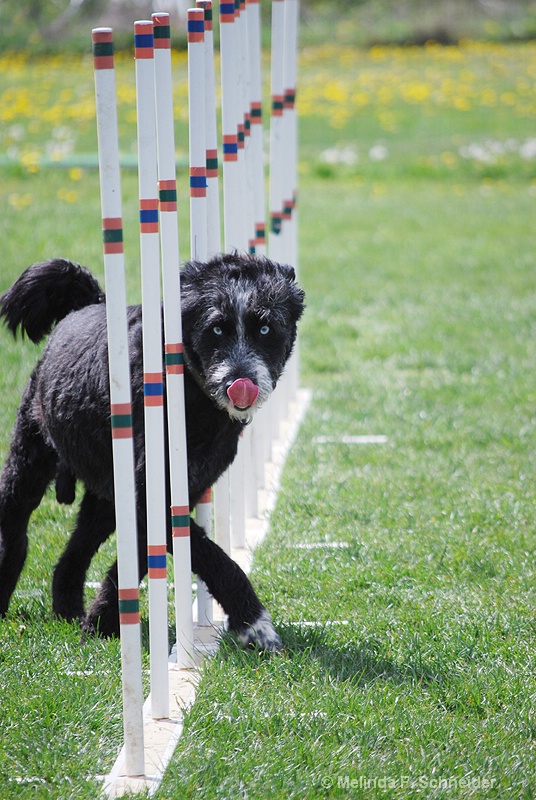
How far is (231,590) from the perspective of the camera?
139 inches

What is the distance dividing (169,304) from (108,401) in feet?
1.51

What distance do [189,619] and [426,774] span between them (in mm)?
1017

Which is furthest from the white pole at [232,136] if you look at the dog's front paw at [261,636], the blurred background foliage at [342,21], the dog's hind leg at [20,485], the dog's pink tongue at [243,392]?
the blurred background foliage at [342,21]

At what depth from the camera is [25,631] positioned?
3.71 m

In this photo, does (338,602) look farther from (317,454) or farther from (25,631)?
(317,454)

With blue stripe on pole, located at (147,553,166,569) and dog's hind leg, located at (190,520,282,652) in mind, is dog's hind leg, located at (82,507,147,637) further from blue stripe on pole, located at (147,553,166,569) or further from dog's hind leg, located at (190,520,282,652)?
blue stripe on pole, located at (147,553,166,569)

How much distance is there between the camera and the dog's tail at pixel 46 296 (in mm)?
3838

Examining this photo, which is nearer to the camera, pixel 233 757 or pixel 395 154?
pixel 233 757

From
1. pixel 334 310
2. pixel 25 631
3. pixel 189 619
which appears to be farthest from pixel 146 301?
pixel 334 310

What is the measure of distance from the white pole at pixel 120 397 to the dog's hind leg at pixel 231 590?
78 centimetres

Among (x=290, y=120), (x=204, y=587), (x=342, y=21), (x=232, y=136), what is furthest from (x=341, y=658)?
(x=342, y=21)

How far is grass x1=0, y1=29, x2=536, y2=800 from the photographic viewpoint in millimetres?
2881

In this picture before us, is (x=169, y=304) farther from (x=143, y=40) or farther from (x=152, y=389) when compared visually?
(x=143, y=40)

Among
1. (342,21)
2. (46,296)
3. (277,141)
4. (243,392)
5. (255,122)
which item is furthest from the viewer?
(342,21)
